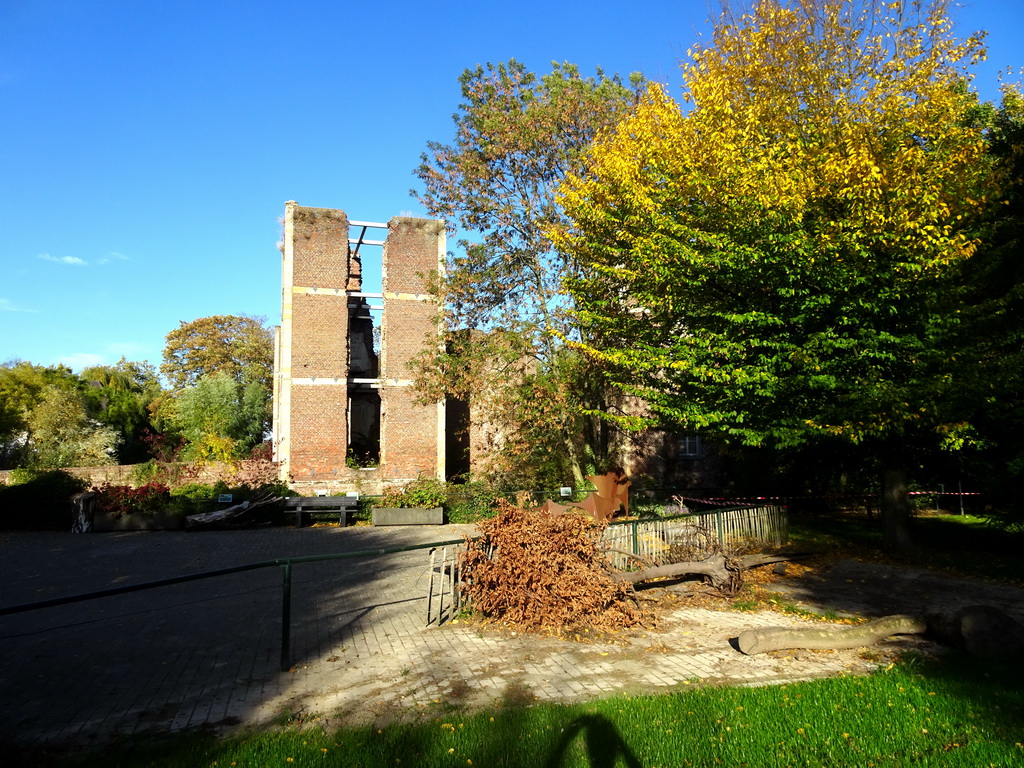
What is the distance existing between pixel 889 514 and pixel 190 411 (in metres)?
34.8

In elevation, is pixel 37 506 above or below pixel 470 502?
above

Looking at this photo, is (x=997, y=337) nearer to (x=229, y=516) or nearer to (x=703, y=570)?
(x=703, y=570)

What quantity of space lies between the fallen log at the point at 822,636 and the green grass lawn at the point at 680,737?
3.85 ft

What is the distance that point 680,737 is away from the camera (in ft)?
16.0

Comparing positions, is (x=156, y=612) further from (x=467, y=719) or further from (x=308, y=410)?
(x=308, y=410)

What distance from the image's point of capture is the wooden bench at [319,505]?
2017 centimetres

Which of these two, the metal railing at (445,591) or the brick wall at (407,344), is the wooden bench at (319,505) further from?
the metal railing at (445,591)

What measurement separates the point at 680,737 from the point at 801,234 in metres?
9.41

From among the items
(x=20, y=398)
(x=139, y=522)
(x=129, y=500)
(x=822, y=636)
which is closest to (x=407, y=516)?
(x=139, y=522)

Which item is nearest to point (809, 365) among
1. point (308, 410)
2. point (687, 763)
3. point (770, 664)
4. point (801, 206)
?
point (801, 206)

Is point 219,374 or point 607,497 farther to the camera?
point 219,374

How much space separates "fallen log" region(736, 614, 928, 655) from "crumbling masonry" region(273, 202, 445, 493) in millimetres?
18537

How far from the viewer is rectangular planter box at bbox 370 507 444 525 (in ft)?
66.6

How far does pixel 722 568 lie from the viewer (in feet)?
32.3
